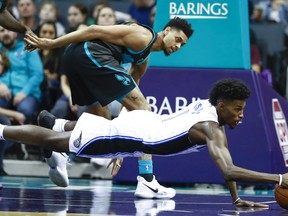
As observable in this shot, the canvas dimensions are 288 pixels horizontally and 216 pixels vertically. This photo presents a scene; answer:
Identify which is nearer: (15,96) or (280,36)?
(15,96)

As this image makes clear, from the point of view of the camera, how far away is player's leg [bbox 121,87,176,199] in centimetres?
902

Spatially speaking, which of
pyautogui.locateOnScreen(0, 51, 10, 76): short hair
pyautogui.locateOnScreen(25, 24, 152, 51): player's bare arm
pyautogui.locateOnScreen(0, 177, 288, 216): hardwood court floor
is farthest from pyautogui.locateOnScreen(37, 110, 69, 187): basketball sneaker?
pyautogui.locateOnScreen(0, 51, 10, 76): short hair

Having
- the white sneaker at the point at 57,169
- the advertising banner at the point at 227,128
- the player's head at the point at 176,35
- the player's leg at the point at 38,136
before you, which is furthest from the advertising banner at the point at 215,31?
the player's leg at the point at 38,136

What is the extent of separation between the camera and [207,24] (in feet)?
34.9

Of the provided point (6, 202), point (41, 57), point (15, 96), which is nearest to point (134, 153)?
point (6, 202)

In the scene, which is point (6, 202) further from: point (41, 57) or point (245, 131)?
point (41, 57)

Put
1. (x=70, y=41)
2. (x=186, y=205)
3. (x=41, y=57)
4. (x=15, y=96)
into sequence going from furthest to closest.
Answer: (x=41, y=57) < (x=15, y=96) < (x=70, y=41) < (x=186, y=205)

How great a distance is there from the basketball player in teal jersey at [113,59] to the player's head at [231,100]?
147cm

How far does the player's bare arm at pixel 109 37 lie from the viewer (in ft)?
30.1

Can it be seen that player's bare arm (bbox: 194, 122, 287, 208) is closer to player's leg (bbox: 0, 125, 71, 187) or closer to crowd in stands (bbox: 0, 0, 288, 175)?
player's leg (bbox: 0, 125, 71, 187)

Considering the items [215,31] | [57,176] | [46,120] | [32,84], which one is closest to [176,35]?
[215,31]

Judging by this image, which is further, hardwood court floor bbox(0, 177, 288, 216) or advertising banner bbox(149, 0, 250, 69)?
advertising banner bbox(149, 0, 250, 69)

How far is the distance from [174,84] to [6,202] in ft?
10.6

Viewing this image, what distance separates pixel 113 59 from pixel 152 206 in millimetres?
1836
